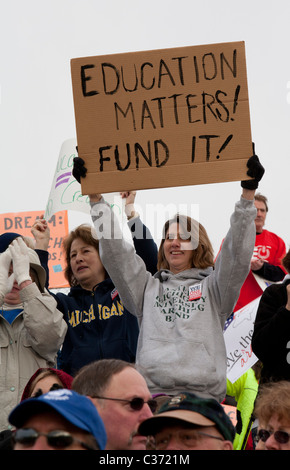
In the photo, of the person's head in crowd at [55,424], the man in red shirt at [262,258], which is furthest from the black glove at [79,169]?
the man in red shirt at [262,258]

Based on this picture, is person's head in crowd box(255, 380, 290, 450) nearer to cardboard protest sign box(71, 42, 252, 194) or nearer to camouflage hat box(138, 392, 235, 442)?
camouflage hat box(138, 392, 235, 442)

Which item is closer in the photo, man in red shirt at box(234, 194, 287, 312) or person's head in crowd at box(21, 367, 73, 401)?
person's head in crowd at box(21, 367, 73, 401)

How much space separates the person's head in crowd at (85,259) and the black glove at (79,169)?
1.00 m

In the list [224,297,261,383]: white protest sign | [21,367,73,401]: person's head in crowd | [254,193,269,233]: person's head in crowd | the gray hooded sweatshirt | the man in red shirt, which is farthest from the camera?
[254,193,269,233]: person's head in crowd

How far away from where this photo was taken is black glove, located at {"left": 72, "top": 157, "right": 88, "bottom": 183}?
4.09m

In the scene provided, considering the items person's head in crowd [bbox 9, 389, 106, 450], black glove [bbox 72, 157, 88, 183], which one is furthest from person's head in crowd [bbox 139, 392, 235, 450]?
black glove [bbox 72, 157, 88, 183]

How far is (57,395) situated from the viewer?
2.22 metres

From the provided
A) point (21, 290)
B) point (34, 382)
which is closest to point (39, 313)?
point (21, 290)

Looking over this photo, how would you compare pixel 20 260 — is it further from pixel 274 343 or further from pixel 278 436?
pixel 278 436

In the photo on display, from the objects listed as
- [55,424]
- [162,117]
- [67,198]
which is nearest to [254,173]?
[162,117]

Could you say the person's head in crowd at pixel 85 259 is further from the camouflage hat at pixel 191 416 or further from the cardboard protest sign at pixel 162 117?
the camouflage hat at pixel 191 416

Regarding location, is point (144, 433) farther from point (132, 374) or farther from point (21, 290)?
point (21, 290)

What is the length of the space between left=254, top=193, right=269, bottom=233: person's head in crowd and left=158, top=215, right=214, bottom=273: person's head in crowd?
2.43 m
